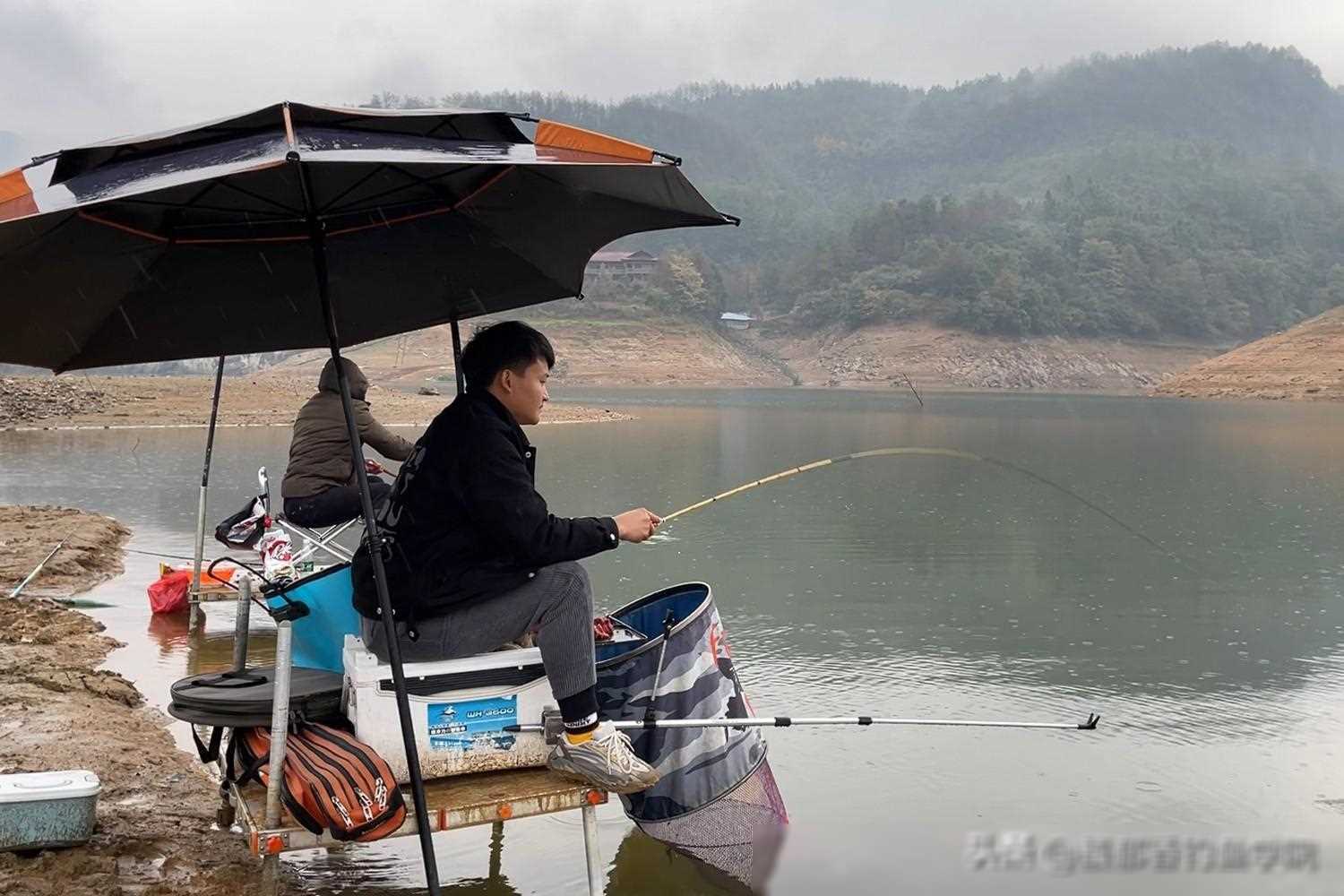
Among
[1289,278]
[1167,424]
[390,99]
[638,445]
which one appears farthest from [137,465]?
[390,99]

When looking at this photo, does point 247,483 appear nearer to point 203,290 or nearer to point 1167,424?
point 203,290

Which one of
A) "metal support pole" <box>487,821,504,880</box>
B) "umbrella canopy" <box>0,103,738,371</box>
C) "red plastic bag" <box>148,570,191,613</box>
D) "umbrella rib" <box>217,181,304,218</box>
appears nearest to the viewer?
"umbrella canopy" <box>0,103,738,371</box>

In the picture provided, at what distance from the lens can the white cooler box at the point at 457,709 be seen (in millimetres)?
3598

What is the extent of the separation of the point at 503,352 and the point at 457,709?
3.23 ft

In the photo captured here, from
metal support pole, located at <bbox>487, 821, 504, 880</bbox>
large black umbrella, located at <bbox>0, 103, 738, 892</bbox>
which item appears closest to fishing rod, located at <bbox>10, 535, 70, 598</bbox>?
metal support pole, located at <bbox>487, 821, 504, 880</bbox>

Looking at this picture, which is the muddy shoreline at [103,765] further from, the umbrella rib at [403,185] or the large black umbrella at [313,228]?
the umbrella rib at [403,185]

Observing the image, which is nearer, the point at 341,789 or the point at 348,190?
the point at 341,789

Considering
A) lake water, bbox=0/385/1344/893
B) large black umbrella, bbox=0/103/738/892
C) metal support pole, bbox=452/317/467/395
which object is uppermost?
large black umbrella, bbox=0/103/738/892

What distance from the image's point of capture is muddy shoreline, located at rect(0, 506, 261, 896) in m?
3.89

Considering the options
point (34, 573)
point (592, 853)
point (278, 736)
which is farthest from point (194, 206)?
point (34, 573)

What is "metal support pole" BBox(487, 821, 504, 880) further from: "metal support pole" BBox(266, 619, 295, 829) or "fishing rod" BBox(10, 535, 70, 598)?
"fishing rod" BBox(10, 535, 70, 598)

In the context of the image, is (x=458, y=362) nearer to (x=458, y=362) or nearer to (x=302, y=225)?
(x=458, y=362)

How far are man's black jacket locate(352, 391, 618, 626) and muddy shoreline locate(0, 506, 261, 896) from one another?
1.11 meters

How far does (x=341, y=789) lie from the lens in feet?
11.0
